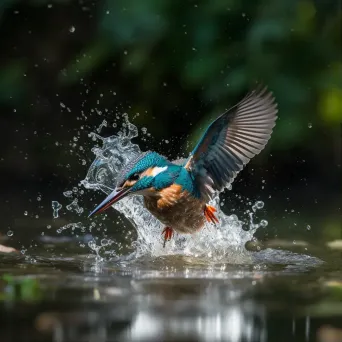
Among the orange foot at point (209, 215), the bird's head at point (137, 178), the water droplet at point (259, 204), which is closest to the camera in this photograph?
the bird's head at point (137, 178)

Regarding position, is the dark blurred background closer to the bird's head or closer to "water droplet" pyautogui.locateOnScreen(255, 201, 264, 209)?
"water droplet" pyautogui.locateOnScreen(255, 201, 264, 209)

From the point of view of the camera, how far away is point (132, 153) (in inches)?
284

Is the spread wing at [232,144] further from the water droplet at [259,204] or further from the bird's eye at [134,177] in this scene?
the water droplet at [259,204]

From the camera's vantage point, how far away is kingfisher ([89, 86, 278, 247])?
623cm

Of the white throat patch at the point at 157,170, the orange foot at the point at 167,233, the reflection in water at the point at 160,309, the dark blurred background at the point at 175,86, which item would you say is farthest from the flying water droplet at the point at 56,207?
the reflection in water at the point at 160,309

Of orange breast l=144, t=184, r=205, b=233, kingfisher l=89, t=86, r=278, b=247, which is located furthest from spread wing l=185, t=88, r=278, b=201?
orange breast l=144, t=184, r=205, b=233

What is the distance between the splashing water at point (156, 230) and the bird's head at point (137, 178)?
515 millimetres

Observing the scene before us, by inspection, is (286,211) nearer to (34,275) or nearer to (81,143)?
(81,143)

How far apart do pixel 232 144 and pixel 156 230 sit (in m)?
0.83

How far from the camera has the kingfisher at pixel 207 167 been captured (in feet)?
20.4

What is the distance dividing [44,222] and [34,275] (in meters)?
2.38

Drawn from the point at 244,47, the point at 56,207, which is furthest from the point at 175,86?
the point at 56,207

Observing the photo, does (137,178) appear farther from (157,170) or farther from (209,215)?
(209,215)

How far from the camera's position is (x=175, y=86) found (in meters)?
10.5
